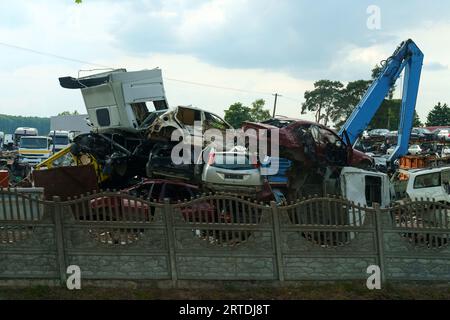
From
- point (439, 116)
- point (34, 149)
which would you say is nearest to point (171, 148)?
point (34, 149)

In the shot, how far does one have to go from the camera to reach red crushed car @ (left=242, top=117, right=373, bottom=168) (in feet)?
35.2

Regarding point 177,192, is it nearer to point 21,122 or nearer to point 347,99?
point 347,99

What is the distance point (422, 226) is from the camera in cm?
634

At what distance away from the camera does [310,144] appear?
10.9m

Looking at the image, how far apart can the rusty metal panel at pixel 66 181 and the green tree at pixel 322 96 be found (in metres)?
45.4

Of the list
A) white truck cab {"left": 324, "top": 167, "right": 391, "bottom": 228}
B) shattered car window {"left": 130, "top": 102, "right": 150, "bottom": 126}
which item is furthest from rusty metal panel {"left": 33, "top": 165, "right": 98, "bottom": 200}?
white truck cab {"left": 324, "top": 167, "right": 391, "bottom": 228}

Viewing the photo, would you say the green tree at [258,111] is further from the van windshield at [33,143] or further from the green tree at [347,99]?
the van windshield at [33,143]

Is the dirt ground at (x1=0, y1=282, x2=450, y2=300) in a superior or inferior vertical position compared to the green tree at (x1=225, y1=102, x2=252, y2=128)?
inferior

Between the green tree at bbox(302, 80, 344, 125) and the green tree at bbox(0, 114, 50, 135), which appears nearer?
the green tree at bbox(302, 80, 344, 125)

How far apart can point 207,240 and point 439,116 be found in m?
68.9

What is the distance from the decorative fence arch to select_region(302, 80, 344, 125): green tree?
160ft

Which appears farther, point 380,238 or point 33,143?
point 33,143

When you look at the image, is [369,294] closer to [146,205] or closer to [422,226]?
[422,226]

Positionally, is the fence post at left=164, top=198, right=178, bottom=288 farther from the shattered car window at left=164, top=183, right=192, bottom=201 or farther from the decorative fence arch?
the shattered car window at left=164, top=183, right=192, bottom=201
